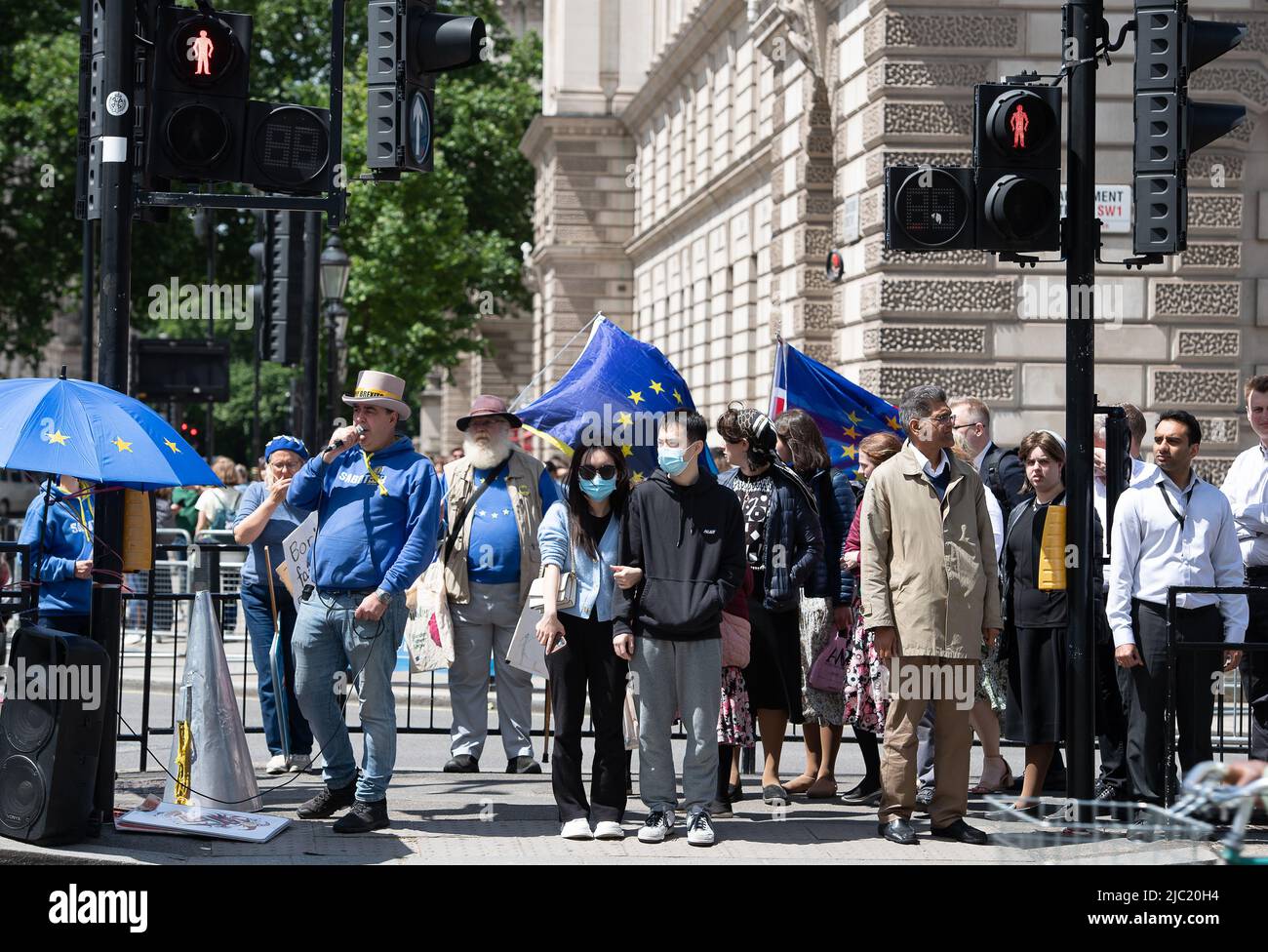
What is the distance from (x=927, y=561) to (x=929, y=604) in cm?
20

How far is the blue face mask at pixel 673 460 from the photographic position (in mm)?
8352

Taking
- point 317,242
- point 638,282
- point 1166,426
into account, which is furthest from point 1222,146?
point 638,282

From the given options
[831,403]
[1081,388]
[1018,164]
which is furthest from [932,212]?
[831,403]

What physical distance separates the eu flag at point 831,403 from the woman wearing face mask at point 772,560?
304 centimetres

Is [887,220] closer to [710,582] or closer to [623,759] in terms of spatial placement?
[710,582]

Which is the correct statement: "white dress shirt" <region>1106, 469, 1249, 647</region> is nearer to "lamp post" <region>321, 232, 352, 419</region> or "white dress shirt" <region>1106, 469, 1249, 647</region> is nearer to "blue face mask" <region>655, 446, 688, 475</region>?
"blue face mask" <region>655, 446, 688, 475</region>

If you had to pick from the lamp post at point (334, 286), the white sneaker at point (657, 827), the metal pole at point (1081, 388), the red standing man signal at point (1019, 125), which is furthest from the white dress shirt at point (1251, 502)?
the lamp post at point (334, 286)

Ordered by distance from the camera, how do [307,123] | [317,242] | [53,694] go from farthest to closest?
[317,242]
[307,123]
[53,694]

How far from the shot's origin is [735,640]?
8984mm

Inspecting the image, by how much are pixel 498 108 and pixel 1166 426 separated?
4857 cm

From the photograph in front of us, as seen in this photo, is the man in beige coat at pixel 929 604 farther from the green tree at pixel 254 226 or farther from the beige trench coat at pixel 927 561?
the green tree at pixel 254 226

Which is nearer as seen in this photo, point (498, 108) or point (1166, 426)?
point (1166, 426)

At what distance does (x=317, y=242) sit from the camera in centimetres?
1711

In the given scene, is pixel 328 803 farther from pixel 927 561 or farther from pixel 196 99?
pixel 196 99
